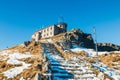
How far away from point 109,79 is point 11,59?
3319 cm

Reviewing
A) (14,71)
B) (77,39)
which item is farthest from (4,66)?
(77,39)

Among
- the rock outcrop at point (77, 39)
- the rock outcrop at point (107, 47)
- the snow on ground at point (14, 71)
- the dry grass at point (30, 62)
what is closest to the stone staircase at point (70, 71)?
the dry grass at point (30, 62)

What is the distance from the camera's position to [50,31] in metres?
148

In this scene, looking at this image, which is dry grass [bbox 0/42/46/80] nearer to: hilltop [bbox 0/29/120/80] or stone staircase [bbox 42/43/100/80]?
hilltop [bbox 0/29/120/80]

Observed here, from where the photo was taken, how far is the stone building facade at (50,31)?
14612cm

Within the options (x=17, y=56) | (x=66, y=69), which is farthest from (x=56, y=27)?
(x=66, y=69)

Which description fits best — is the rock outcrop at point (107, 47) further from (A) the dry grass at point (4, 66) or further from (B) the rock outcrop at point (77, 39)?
(A) the dry grass at point (4, 66)

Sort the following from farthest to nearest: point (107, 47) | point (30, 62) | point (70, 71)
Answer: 1. point (107, 47)
2. point (30, 62)
3. point (70, 71)

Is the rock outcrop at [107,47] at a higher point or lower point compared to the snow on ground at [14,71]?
higher

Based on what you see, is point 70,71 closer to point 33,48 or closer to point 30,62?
point 30,62

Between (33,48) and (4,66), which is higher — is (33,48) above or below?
above

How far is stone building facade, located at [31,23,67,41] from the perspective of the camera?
14612 cm

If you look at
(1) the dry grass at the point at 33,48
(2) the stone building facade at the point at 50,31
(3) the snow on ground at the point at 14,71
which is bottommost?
(3) the snow on ground at the point at 14,71

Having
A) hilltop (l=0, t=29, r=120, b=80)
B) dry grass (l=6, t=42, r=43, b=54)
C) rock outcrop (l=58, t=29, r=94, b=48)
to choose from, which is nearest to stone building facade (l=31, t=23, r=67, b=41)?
rock outcrop (l=58, t=29, r=94, b=48)
